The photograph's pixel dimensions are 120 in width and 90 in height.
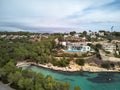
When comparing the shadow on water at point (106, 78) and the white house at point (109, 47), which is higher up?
the white house at point (109, 47)

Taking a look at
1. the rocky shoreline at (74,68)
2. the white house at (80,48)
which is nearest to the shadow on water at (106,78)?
the rocky shoreline at (74,68)

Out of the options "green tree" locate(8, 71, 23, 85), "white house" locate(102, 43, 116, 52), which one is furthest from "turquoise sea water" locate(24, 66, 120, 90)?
"white house" locate(102, 43, 116, 52)

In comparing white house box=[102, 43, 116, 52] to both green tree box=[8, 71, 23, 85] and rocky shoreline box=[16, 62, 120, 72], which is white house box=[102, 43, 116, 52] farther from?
green tree box=[8, 71, 23, 85]

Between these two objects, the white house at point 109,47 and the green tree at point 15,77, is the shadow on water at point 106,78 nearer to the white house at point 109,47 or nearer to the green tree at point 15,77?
the green tree at point 15,77

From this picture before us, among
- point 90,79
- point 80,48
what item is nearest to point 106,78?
point 90,79

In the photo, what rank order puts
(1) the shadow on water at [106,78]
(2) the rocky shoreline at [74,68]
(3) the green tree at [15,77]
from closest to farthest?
(3) the green tree at [15,77]
(1) the shadow on water at [106,78]
(2) the rocky shoreline at [74,68]

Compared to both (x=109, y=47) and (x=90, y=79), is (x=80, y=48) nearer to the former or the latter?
(x=109, y=47)

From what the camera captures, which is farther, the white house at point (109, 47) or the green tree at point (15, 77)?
the white house at point (109, 47)

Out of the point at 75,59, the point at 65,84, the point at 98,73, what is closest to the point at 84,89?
the point at 65,84
